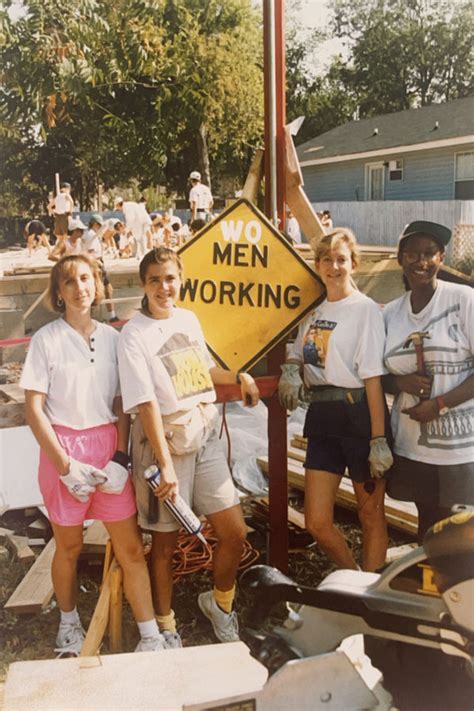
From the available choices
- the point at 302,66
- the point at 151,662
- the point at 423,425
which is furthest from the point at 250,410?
the point at 302,66

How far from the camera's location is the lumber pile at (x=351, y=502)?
3959mm

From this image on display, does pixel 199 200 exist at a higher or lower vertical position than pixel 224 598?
higher

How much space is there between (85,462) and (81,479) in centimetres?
8

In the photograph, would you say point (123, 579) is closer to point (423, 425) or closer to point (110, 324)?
point (110, 324)

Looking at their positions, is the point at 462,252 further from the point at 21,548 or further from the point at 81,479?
the point at 21,548

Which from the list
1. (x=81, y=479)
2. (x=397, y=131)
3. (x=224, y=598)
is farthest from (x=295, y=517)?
(x=397, y=131)

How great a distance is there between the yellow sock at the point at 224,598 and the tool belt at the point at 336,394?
0.97 metres

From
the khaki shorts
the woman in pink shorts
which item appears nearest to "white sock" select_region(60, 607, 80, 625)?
the woman in pink shorts

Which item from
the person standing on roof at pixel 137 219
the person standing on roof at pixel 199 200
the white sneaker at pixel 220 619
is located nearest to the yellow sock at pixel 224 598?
the white sneaker at pixel 220 619

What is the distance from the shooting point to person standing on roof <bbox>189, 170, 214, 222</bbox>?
140 inches

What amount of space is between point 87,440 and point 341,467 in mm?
1157

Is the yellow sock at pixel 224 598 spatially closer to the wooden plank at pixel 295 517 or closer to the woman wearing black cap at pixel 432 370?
the wooden plank at pixel 295 517

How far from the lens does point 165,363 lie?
321cm

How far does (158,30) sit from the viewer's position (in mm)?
3516
